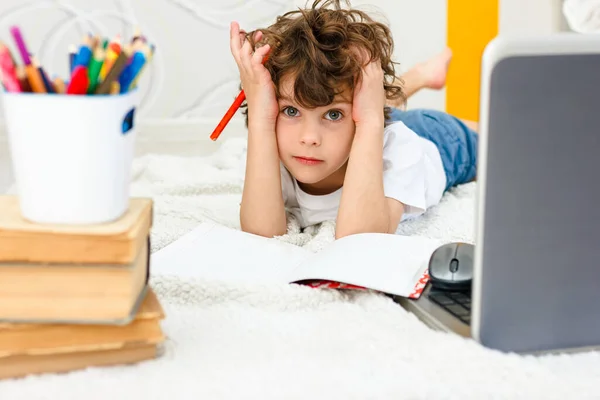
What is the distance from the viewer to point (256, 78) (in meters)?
1.07

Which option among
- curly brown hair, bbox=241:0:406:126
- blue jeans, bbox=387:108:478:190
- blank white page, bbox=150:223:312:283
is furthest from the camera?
blue jeans, bbox=387:108:478:190

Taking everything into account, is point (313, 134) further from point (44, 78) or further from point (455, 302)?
point (44, 78)

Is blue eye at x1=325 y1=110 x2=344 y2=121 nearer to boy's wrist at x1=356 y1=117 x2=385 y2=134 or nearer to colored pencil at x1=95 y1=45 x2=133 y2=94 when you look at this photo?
boy's wrist at x1=356 y1=117 x2=385 y2=134

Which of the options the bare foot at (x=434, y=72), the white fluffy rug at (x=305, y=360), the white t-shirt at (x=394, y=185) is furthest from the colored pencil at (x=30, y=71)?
the bare foot at (x=434, y=72)

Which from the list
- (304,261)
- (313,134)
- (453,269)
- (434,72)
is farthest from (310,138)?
(434,72)

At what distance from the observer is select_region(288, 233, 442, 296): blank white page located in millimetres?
777

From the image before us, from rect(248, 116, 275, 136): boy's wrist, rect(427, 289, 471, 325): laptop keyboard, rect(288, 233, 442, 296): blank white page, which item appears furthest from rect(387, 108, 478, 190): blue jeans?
rect(427, 289, 471, 325): laptop keyboard

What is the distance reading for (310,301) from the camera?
0.76 m

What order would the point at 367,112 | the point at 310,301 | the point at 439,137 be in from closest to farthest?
the point at 310,301 → the point at 367,112 → the point at 439,137

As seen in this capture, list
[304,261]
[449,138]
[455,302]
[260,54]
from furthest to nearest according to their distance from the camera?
[449,138], [260,54], [304,261], [455,302]

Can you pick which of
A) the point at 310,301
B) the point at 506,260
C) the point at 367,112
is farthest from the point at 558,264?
A: the point at 367,112

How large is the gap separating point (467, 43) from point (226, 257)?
6.91ft

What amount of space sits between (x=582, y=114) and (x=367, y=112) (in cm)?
50

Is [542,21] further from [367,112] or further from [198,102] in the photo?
[367,112]
